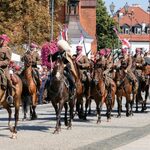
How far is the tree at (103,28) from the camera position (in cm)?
11362

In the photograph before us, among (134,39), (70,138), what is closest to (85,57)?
(70,138)

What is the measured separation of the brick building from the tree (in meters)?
4.68

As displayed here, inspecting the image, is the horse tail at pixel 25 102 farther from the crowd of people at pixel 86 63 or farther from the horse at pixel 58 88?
the horse at pixel 58 88

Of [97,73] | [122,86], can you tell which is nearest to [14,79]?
[97,73]

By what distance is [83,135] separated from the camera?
58.4 feet

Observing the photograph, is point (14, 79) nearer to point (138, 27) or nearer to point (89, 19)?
point (89, 19)

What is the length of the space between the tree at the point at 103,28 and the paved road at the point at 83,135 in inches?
3568

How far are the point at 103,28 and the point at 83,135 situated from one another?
9841cm

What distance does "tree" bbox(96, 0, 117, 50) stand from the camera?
113625mm

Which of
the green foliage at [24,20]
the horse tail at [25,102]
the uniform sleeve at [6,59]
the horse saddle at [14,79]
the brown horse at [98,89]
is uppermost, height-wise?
the green foliage at [24,20]

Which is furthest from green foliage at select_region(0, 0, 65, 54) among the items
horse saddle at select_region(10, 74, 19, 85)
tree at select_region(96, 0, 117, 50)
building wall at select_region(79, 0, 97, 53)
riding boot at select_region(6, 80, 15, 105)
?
tree at select_region(96, 0, 117, 50)

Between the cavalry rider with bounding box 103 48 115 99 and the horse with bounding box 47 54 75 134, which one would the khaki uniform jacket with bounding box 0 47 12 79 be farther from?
the cavalry rider with bounding box 103 48 115 99

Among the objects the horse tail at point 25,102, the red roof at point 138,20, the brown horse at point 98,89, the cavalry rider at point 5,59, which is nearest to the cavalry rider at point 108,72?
the brown horse at point 98,89

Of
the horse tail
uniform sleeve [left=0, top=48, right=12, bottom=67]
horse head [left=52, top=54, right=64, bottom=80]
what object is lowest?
the horse tail
